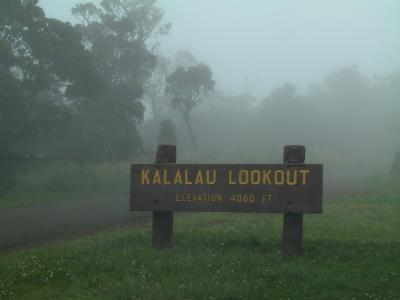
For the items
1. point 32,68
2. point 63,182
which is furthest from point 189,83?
point 63,182

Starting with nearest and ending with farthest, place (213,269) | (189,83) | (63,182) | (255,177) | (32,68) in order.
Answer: (213,269)
(255,177)
(63,182)
(32,68)
(189,83)

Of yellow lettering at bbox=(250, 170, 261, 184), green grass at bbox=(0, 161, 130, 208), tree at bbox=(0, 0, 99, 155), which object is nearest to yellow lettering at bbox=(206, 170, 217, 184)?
yellow lettering at bbox=(250, 170, 261, 184)

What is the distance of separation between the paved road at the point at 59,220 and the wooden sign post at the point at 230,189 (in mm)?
3623

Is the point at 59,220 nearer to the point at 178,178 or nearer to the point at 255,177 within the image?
the point at 178,178

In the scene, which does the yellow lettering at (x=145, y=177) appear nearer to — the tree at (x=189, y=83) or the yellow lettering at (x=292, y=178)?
the yellow lettering at (x=292, y=178)

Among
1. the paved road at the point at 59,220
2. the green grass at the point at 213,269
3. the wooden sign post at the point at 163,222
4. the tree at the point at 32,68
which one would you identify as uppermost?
the tree at the point at 32,68

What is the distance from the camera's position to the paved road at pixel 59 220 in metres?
11.6

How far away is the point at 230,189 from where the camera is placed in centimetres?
795

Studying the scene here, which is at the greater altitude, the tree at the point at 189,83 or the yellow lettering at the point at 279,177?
the tree at the point at 189,83

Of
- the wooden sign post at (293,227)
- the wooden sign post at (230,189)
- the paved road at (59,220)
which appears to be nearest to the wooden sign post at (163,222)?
the wooden sign post at (230,189)

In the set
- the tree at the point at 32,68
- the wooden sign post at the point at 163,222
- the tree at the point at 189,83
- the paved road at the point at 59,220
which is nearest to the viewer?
the wooden sign post at the point at 163,222

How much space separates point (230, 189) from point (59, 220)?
767cm

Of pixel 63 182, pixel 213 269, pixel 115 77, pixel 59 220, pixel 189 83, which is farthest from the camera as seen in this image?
pixel 189 83

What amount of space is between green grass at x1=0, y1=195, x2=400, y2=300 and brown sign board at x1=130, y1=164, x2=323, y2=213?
654 millimetres
